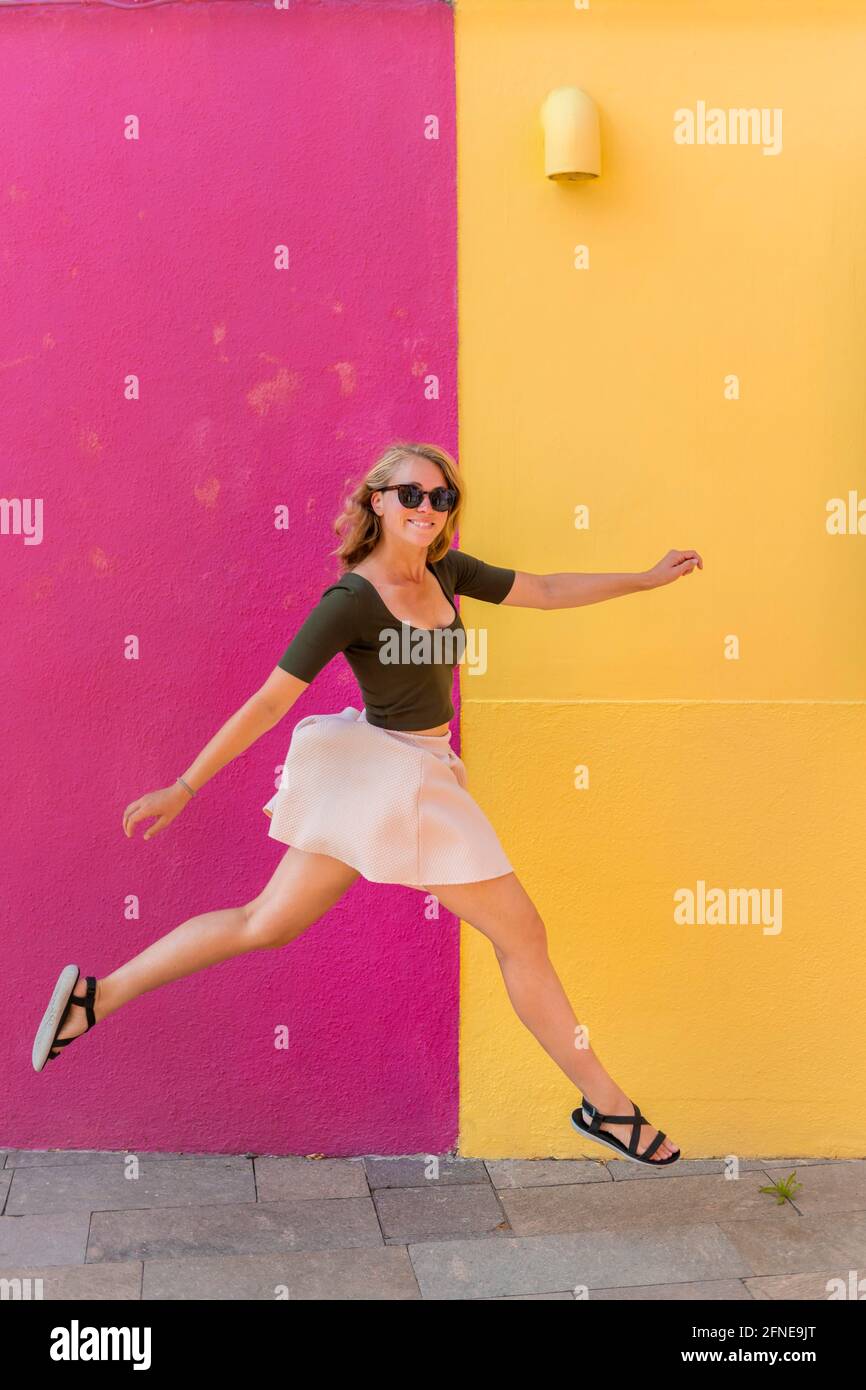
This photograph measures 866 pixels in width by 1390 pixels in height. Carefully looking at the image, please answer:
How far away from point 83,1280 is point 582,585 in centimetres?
223

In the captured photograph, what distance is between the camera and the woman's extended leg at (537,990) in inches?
150

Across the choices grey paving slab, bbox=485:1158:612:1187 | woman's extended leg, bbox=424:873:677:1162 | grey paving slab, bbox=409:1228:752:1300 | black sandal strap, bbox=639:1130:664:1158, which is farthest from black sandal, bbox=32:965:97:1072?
black sandal strap, bbox=639:1130:664:1158

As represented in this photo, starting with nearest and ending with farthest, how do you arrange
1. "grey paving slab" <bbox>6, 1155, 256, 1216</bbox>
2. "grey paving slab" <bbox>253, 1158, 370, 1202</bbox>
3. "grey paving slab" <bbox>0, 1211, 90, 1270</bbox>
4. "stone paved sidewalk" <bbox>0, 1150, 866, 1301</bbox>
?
"stone paved sidewalk" <bbox>0, 1150, 866, 1301</bbox> < "grey paving slab" <bbox>0, 1211, 90, 1270</bbox> < "grey paving slab" <bbox>6, 1155, 256, 1216</bbox> < "grey paving slab" <bbox>253, 1158, 370, 1202</bbox>

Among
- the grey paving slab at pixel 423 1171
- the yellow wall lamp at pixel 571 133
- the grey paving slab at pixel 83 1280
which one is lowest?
the grey paving slab at pixel 83 1280

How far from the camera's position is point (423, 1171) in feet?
14.6

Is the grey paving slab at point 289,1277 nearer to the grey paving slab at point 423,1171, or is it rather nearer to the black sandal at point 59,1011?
the grey paving slab at point 423,1171

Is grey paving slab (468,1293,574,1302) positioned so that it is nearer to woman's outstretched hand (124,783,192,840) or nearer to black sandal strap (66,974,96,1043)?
black sandal strap (66,974,96,1043)

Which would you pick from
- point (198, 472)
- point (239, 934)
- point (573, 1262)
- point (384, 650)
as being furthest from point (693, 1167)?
point (198, 472)

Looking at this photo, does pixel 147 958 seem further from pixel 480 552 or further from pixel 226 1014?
pixel 480 552

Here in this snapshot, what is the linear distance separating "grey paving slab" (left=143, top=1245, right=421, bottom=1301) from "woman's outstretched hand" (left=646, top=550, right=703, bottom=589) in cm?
193

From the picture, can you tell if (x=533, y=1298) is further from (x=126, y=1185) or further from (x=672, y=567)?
(x=672, y=567)

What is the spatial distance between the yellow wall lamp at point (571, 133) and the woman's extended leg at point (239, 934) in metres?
2.10

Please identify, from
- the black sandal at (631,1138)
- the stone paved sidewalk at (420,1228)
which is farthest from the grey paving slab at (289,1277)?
the black sandal at (631,1138)

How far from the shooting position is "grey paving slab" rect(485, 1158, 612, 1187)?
4387 millimetres
